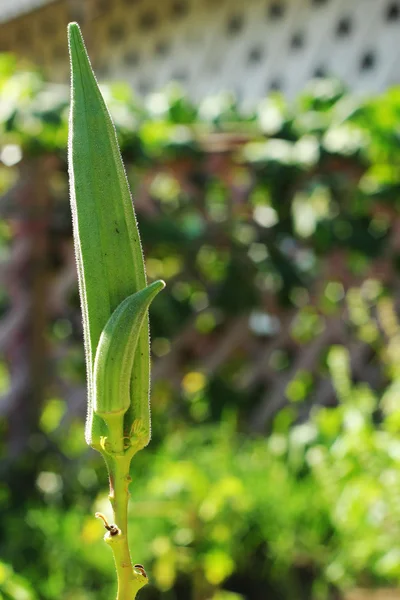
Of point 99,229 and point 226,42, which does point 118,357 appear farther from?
point 226,42

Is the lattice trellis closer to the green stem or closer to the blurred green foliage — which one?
the blurred green foliage

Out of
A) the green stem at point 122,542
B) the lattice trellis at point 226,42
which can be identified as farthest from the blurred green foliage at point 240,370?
the green stem at point 122,542

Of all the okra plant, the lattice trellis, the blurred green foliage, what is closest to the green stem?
the okra plant

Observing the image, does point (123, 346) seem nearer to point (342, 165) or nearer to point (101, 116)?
point (101, 116)

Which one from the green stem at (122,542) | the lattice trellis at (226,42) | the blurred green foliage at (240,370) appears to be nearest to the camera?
the green stem at (122,542)

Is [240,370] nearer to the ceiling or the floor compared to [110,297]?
nearer to the floor

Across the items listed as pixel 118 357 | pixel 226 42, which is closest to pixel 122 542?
pixel 118 357

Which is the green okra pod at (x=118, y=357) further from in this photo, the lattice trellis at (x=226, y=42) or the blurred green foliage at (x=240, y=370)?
the lattice trellis at (x=226, y=42)

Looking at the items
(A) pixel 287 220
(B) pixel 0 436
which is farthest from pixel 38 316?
(A) pixel 287 220
